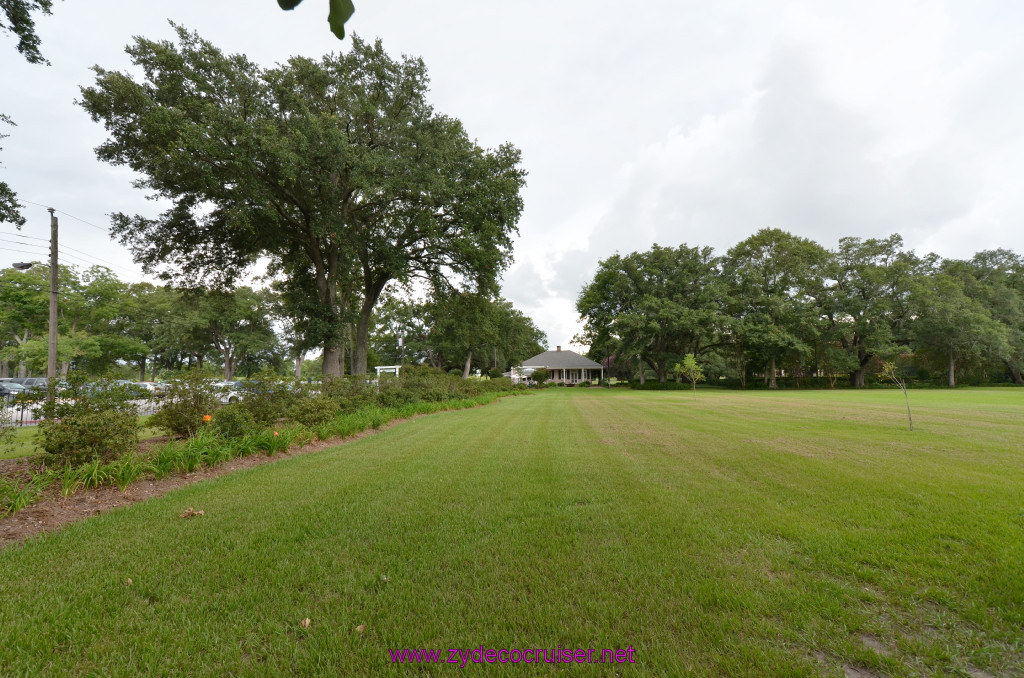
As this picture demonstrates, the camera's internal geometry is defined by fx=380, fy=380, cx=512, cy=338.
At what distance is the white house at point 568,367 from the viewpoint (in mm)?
62562

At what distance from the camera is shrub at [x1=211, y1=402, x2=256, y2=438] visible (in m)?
7.26

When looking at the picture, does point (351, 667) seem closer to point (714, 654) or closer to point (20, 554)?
point (714, 654)

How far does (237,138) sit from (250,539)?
15.6 m

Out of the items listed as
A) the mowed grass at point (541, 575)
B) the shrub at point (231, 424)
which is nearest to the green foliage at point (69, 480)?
the mowed grass at point (541, 575)

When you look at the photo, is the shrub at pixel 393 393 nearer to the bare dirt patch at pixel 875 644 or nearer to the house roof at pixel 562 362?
the bare dirt patch at pixel 875 644

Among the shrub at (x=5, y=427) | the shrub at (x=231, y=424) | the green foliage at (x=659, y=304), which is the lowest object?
the shrub at (x=231, y=424)

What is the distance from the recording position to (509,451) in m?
7.61

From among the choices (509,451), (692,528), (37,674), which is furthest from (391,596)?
(509,451)

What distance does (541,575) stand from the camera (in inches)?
114

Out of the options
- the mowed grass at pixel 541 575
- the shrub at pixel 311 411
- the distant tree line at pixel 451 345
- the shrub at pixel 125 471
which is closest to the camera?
the mowed grass at pixel 541 575

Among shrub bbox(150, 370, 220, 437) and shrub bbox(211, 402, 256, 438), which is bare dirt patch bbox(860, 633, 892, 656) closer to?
shrub bbox(211, 402, 256, 438)

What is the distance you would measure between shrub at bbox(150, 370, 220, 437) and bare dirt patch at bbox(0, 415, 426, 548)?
0.58 metres

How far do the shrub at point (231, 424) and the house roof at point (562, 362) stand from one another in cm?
5677

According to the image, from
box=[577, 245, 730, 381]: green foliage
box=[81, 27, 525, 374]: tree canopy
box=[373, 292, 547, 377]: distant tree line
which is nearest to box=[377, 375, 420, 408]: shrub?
box=[81, 27, 525, 374]: tree canopy
